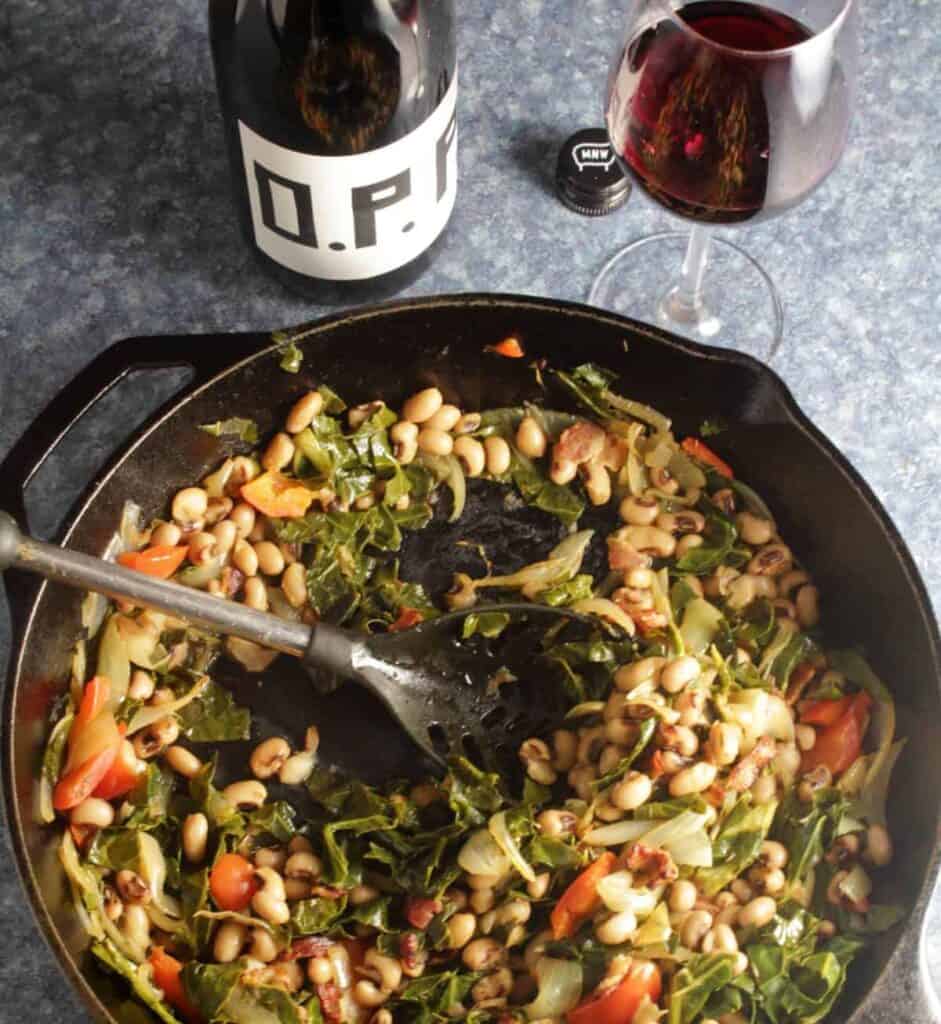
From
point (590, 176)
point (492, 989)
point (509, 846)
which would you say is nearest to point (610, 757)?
point (509, 846)

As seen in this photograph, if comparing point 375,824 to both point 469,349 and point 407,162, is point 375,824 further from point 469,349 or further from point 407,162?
point 407,162

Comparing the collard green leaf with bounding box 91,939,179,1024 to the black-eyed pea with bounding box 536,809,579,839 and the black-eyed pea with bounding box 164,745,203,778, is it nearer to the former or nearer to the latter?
the black-eyed pea with bounding box 164,745,203,778

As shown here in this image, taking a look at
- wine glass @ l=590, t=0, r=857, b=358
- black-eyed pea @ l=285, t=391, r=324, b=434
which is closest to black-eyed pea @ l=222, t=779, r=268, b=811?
black-eyed pea @ l=285, t=391, r=324, b=434

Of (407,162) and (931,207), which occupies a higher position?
(407,162)

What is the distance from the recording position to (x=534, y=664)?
1492mm

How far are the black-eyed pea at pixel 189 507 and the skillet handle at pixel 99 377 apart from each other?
12 centimetres

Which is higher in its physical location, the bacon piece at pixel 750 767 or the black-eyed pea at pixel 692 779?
the black-eyed pea at pixel 692 779

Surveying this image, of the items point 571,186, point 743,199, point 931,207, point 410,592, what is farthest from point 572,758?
point 931,207

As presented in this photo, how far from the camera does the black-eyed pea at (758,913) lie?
138 cm

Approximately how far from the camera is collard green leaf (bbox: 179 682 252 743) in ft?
4.87

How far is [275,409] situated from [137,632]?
10.1 inches

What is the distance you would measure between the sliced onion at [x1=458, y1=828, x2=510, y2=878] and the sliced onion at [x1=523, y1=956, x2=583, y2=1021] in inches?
3.8

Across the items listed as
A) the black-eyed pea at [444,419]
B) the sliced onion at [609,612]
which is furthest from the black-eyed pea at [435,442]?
the sliced onion at [609,612]

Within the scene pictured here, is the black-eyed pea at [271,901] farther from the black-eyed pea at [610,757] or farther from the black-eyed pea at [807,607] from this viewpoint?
the black-eyed pea at [807,607]
